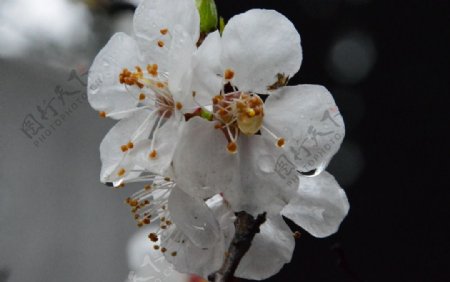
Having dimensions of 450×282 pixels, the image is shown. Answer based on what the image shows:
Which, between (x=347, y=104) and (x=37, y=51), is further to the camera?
(x=347, y=104)

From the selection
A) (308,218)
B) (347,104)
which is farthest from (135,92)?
(347,104)

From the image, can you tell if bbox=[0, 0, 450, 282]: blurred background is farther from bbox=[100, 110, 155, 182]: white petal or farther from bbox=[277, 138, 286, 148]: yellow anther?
bbox=[277, 138, 286, 148]: yellow anther

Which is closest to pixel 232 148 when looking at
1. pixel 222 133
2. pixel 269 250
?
pixel 222 133

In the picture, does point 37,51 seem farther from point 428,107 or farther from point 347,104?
Result: point 428,107

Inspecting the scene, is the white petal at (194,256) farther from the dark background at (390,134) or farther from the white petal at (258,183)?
the dark background at (390,134)

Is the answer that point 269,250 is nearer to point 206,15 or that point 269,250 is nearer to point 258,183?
point 258,183

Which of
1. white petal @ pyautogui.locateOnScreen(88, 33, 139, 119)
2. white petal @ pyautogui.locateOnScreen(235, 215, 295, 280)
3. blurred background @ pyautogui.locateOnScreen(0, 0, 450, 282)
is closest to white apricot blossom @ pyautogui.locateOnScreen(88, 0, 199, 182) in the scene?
white petal @ pyautogui.locateOnScreen(88, 33, 139, 119)
